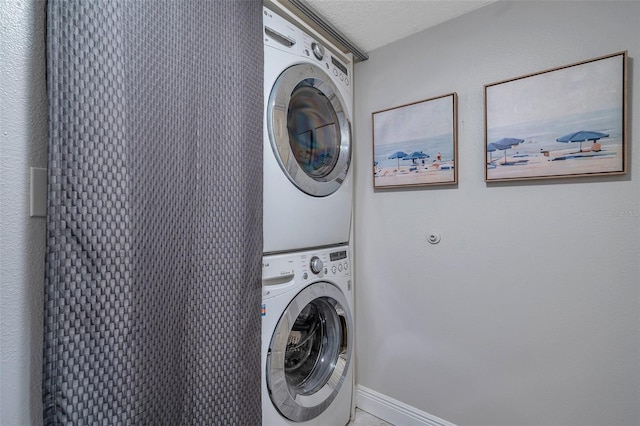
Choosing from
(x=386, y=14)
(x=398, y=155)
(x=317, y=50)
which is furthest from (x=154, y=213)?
(x=386, y=14)

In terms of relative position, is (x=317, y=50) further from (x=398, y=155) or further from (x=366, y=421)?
(x=366, y=421)

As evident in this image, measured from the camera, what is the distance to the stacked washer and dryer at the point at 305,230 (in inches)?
45.9

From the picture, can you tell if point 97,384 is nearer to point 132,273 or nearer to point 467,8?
point 132,273

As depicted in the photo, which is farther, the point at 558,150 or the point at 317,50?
the point at 317,50

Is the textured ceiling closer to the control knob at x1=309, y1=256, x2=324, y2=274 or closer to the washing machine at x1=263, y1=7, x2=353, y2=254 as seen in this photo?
the washing machine at x1=263, y1=7, x2=353, y2=254

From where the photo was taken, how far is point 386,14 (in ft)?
4.66

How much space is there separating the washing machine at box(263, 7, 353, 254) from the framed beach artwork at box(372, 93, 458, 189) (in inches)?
8.6

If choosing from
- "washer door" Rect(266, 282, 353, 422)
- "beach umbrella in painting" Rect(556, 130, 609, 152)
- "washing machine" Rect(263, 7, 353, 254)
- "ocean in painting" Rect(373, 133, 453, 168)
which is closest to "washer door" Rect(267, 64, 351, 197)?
"washing machine" Rect(263, 7, 353, 254)

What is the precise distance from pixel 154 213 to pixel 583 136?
1624 mm

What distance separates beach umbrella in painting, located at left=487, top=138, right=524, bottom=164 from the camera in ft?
4.18

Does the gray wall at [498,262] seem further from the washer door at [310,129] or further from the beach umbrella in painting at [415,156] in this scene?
the washer door at [310,129]

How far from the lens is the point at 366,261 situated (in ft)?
5.90

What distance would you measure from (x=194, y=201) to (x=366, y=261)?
1.20 meters

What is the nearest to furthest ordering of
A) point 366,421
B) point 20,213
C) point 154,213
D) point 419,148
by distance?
point 20,213, point 154,213, point 419,148, point 366,421
